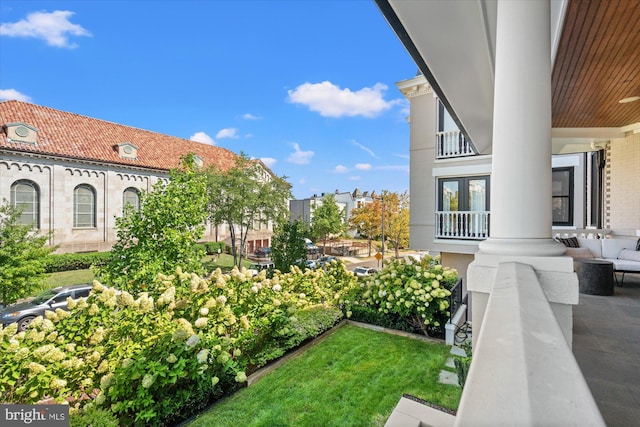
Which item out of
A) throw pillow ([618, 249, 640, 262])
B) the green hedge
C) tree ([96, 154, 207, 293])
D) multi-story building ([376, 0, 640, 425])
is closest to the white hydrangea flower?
multi-story building ([376, 0, 640, 425])

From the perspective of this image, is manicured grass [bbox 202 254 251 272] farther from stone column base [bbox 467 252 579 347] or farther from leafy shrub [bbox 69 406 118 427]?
stone column base [bbox 467 252 579 347]

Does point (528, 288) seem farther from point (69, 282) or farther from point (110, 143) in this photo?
point (110, 143)

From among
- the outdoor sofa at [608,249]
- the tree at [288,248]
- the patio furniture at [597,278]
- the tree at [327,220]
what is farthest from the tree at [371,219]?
the patio furniture at [597,278]

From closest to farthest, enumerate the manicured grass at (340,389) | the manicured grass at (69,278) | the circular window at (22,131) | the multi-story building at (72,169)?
the manicured grass at (340,389) < the manicured grass at (69,278) < the circular window at (22,131) < the multi-story building at (72,169)

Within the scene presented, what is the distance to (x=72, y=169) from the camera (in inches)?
779

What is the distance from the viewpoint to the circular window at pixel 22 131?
17.7 metres

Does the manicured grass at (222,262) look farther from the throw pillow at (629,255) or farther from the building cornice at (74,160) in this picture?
the throw pillow at (629,255)

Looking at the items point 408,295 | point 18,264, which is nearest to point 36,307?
point 18,264

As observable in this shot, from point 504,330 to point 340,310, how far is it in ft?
19.8

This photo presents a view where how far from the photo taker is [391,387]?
3830 mm

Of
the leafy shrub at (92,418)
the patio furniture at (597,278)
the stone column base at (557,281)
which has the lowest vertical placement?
the leafy shrub at (92,418)

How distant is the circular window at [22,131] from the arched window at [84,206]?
13.2ft

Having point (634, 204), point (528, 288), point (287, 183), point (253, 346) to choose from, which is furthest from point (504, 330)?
point (287, 183)

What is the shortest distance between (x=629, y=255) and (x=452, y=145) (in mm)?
5527
